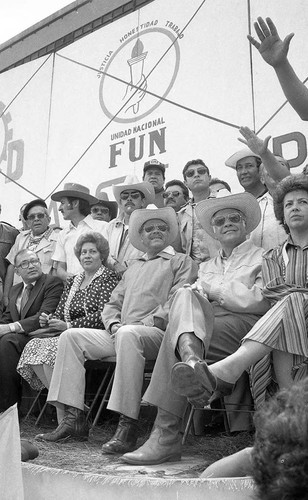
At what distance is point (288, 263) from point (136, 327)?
799 mm

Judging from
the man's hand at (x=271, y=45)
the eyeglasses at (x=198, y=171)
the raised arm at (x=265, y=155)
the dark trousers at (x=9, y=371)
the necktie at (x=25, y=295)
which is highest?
the man's hand at (x=271, y=45)

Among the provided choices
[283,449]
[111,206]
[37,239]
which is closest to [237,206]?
[111,206]

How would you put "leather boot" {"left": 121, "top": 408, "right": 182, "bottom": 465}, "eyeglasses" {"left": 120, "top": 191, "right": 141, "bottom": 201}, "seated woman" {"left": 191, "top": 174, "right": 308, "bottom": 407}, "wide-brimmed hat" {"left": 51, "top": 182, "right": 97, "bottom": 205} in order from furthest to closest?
"wide-brimmed hat" {"left": 51, "top": 182, "right": 97, "bottom": 205}
"eyeglasses" {"left": 120, "top": 191, "right": 141, "bottom": 201}
"leather boot" {"left": 121, "top": 408, "right": 182, "bottom": 465}
"seated woman" {"left": 191, "top": 174, "right": 308, "bottom": 407}

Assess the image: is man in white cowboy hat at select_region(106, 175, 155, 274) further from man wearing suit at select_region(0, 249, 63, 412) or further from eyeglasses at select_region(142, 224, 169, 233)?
eyeglasses at select_region(142, 224, 169, 233)

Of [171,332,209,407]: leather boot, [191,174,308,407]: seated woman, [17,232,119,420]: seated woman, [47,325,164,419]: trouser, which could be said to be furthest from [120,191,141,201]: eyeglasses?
[171,332,209,407]: leather boot

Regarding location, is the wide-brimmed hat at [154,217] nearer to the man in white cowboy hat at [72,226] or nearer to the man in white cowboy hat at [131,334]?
the man in white cowboy hat at [131,334]

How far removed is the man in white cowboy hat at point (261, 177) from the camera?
358 centimetres

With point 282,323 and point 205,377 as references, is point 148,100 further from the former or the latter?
point 205,377

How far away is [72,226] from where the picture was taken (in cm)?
520

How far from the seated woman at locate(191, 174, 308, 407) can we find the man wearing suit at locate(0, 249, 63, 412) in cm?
183

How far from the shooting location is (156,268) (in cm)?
361

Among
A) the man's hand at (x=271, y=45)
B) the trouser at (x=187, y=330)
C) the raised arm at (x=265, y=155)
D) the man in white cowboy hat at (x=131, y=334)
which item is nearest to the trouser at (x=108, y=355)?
the man in white cowboy hat at (x=131, y=334)

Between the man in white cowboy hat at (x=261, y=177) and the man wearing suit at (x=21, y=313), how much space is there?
1511 mm

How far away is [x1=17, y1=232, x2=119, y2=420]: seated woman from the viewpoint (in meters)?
3.83
